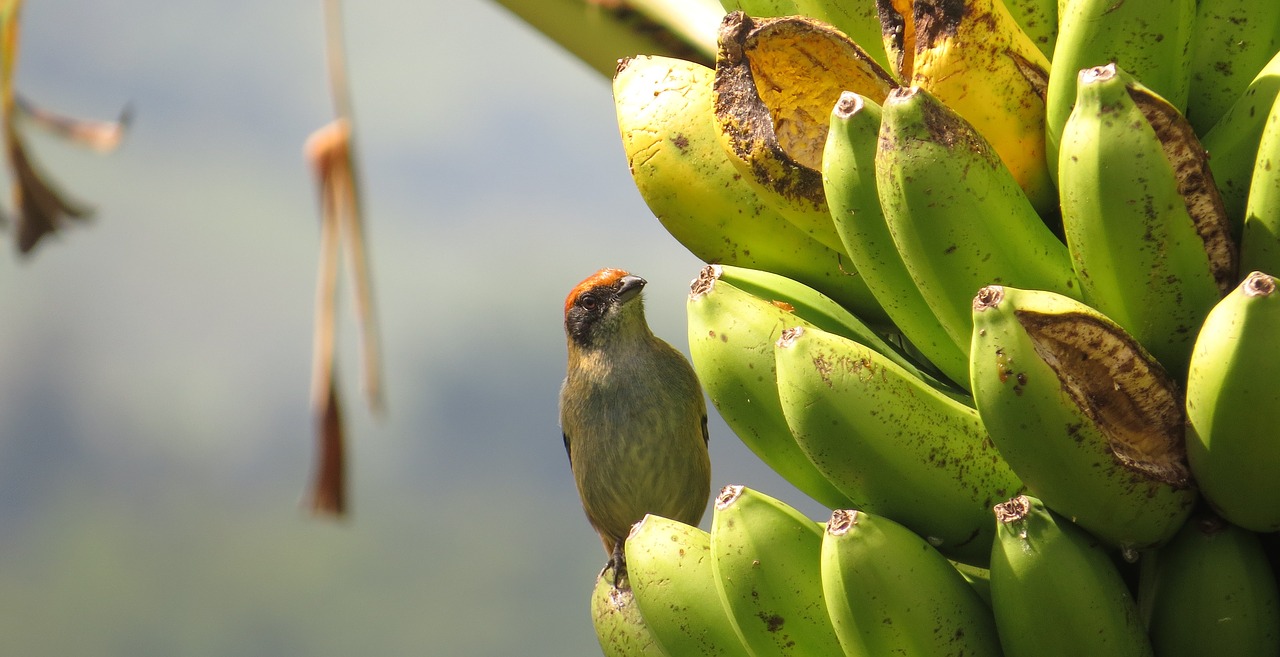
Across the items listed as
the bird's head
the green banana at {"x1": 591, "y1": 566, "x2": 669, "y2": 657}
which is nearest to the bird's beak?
the bird's head

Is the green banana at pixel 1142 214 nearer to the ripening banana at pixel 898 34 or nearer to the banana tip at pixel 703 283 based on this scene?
the ripening banana at pixel 898 34

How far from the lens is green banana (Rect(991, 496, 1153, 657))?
81 centimetres

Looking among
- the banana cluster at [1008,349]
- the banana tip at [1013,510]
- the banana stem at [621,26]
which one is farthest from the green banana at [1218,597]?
the banana stem at [621,26]

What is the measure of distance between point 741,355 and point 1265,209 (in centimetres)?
41

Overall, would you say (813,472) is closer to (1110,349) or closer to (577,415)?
(1110,349)

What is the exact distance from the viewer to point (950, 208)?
2.69 feet

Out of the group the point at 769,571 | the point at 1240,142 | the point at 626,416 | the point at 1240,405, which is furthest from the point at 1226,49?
the point at 626,416

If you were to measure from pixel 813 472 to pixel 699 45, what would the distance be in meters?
0.47

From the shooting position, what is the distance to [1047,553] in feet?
2.64

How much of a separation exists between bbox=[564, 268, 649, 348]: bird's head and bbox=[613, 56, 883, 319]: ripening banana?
2.79 ft

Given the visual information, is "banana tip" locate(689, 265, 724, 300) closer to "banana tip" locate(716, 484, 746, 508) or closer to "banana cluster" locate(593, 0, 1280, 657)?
"banana cluster" locate(593, 0, 1280, 657)

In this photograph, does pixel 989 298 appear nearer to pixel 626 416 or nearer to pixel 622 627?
pixel 622 627

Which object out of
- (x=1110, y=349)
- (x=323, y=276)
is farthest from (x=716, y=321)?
(x=323, y=276)

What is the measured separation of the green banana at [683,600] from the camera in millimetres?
1025
